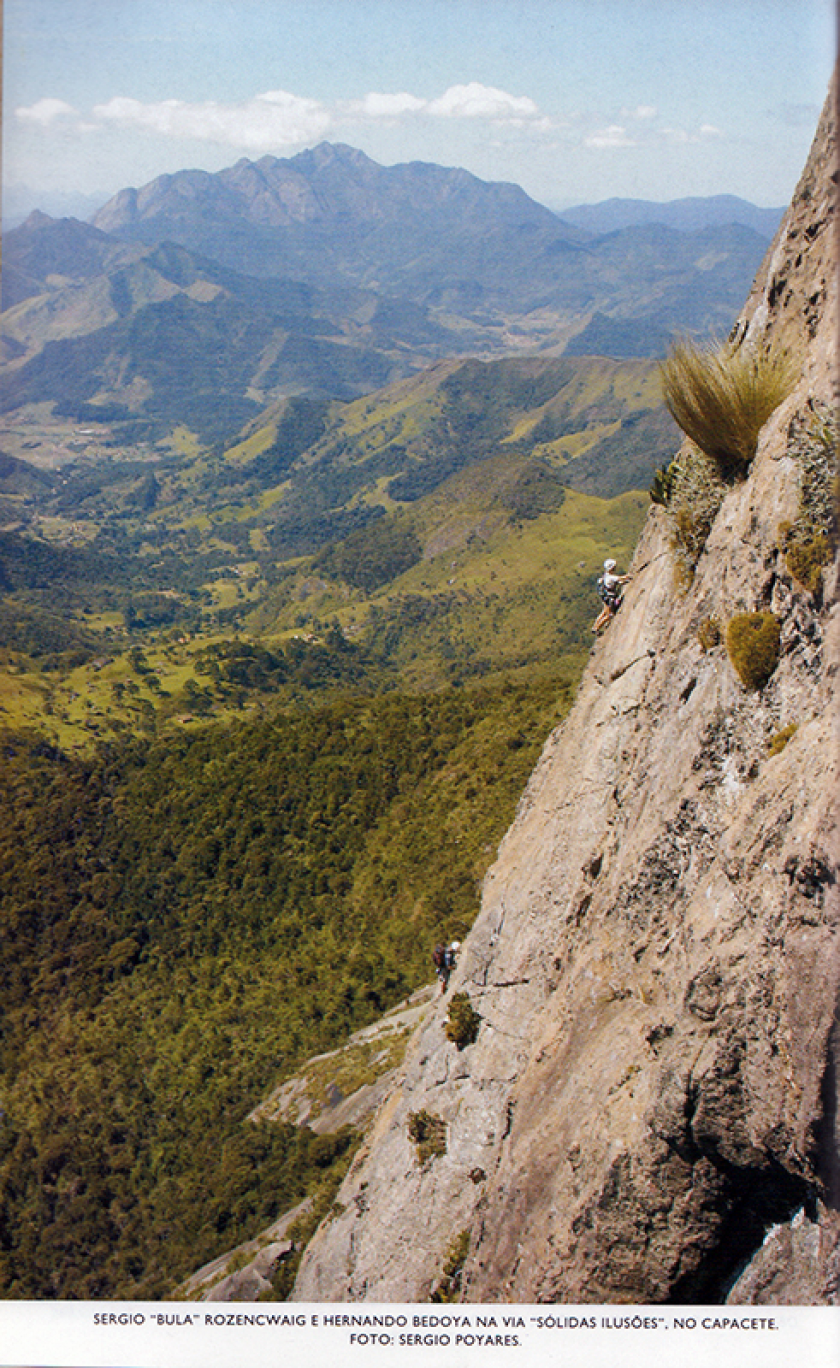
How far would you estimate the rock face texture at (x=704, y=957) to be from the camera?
840cm

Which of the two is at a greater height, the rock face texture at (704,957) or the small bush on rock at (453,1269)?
the rock face texture at (704,957)

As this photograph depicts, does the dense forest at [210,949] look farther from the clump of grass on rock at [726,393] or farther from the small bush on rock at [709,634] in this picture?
the clump of grass on rock at [726,393]

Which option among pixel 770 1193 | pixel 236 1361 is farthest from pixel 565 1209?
pixel 236 1361

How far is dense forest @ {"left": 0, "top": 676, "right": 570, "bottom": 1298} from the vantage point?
41.2 m

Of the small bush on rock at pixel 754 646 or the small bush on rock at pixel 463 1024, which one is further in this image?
the small bush on rock at pixel 463 1024

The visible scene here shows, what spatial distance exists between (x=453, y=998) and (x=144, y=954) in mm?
46323

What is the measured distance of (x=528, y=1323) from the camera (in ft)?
35.1

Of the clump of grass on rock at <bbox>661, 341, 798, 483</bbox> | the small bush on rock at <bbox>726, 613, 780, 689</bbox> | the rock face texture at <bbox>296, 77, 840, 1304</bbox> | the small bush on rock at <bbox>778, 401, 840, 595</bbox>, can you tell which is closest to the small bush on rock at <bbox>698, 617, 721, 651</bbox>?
the rock face texture at <bbox>296, 77, 840, 1304</bbox>

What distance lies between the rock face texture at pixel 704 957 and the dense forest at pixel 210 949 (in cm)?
2138

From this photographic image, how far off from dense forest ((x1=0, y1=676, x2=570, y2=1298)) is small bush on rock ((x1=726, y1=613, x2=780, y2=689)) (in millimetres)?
27473

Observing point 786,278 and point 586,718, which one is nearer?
point 786,278

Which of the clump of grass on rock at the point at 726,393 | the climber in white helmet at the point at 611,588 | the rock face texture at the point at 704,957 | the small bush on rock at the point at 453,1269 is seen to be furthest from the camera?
the climber in white helmet at the point at 611,588

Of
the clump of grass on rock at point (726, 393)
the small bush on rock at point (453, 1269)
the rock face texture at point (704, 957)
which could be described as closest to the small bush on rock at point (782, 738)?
the rock face texture at point (704, 957)

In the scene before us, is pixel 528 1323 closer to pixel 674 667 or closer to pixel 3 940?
pixel 674 667
